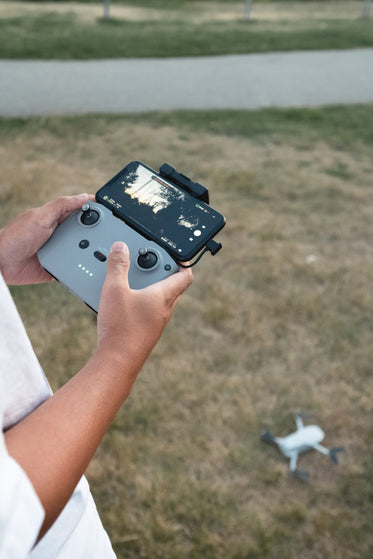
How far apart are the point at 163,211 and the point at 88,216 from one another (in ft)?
0.69

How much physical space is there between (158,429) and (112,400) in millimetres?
1406

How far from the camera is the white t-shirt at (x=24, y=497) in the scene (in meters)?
0.53

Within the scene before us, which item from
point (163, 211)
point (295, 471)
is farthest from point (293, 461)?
point (163, 211)

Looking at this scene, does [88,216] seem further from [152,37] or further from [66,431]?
[152,37]

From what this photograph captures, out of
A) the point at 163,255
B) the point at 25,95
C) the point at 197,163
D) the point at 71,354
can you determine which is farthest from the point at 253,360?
the point at 25,95

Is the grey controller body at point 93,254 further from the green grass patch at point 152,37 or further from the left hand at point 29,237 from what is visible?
the green grass patch at point 152,37

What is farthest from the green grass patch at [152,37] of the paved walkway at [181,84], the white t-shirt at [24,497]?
the white t-shirt at [24,497]

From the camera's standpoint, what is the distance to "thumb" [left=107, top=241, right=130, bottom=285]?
0.88 meters

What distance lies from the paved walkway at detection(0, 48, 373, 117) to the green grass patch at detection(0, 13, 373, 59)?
278mm

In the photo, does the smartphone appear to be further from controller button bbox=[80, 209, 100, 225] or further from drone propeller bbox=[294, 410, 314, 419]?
drone propeller bbox=[294, 410, 314, 419]

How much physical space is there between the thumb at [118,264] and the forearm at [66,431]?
0.18m

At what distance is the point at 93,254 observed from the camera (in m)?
1.17

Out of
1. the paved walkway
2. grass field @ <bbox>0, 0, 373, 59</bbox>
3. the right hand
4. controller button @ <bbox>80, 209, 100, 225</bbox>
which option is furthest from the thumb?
grass field @ <bbox>0, 0, 373, 59</bbox>

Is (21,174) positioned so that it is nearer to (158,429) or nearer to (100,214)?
(158,429)
